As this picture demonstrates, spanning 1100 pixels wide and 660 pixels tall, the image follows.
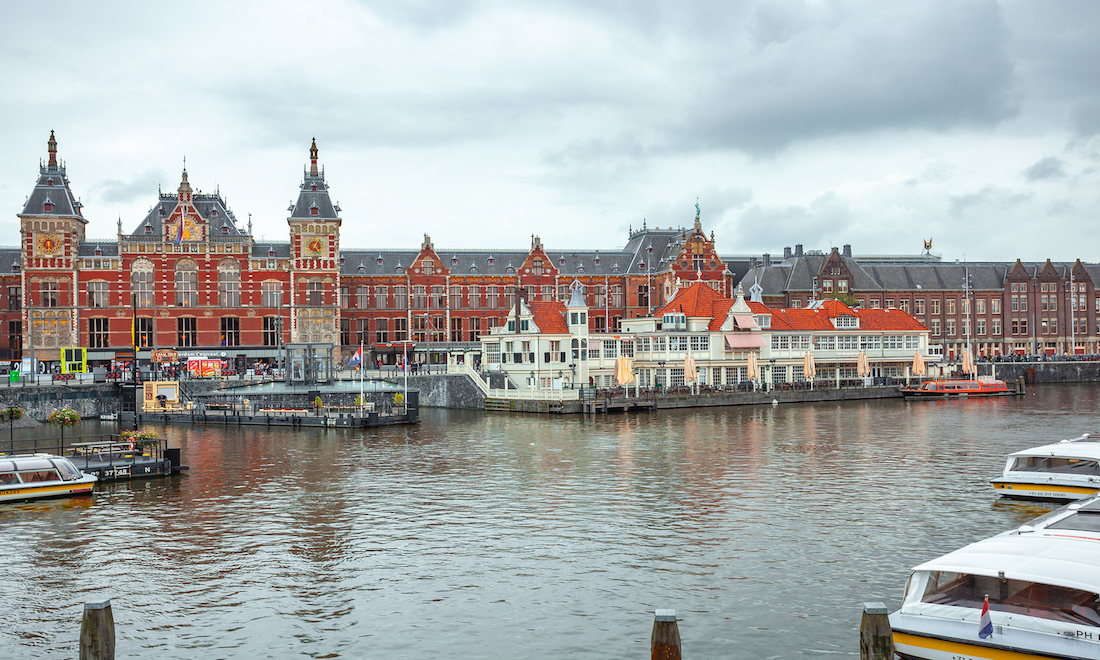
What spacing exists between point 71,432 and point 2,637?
53.6 meters

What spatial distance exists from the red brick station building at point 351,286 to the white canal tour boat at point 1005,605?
271 feet

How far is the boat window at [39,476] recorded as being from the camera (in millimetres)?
39319

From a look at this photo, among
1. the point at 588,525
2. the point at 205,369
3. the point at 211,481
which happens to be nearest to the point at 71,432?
the point at 205,369

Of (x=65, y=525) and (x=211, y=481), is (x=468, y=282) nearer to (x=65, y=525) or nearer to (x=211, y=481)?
(x=211, y=481)

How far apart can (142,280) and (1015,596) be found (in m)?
110

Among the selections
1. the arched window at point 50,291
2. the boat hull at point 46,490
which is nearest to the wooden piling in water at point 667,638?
the boat hull at point 46,490

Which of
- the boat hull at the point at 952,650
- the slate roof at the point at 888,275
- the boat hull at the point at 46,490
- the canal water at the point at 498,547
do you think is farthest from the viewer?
the slate roof at the point at 888,275

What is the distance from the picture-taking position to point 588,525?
1348 inches

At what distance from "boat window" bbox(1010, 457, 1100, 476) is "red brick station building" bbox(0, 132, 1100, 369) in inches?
2486

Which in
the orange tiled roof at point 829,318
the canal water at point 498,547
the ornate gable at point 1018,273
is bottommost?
the canal water at point 498,547

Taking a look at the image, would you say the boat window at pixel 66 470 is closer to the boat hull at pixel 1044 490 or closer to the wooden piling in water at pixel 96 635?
the wooden piling in water at pixel 96 635

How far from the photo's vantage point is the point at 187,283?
113062 mm

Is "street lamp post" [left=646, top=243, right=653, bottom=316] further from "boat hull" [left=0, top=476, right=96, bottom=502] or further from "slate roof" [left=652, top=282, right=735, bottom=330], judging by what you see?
"boat hull" [left=0, top=476, right=96, bottom=502]

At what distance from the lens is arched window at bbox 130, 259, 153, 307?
112 meters
